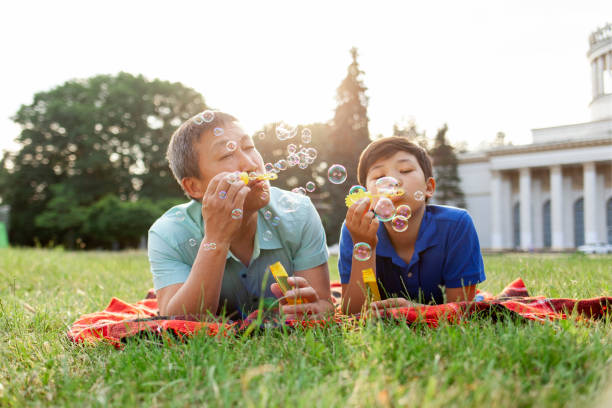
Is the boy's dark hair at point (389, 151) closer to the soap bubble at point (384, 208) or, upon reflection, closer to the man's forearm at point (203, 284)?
the soap bubble at point (384, 208)

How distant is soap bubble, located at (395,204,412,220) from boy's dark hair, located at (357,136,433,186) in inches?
12.8

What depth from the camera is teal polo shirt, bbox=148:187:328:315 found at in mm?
2633

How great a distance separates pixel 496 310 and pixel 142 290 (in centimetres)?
334

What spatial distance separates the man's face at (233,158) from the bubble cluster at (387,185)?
53cm

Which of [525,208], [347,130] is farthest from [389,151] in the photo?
[525,208]

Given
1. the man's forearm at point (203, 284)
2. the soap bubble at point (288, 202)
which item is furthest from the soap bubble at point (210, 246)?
the soap bubble at point (288, 202)

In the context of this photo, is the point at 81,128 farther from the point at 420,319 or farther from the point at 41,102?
the point at 420,319

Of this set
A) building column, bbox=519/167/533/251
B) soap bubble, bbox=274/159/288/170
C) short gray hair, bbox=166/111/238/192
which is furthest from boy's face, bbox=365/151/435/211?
building column, bbox=519/167/533/251

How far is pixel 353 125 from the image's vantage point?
15.2m

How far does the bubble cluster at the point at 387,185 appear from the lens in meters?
2.33

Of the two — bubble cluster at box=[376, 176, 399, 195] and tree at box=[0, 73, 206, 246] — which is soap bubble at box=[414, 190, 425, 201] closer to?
bubble cluster at box=[376, 176, 399, 195]

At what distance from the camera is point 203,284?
2.29 meters

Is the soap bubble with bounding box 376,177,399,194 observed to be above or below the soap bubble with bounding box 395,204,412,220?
above

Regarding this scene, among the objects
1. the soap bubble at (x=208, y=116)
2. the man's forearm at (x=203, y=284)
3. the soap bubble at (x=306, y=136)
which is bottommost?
the man's forearm at (x=203, y=284)
